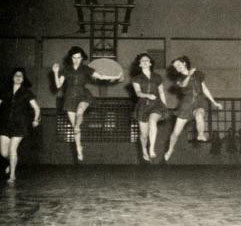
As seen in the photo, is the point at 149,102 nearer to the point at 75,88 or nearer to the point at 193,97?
the point at 193,97

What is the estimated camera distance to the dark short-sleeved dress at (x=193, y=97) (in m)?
6.65

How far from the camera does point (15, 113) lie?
5.89 meters

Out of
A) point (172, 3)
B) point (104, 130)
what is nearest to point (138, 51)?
point (172, 3)

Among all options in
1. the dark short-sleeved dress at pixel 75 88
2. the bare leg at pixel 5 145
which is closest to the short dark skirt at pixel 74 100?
the dark short-sleeved dress at pixel 75 88

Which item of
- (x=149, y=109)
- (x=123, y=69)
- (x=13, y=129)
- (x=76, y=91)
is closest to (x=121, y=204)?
(x=13, y=129)

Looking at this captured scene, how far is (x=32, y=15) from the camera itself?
10523mm

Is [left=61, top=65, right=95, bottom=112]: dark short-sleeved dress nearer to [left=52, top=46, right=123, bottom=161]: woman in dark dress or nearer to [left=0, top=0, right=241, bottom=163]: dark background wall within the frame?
[left=52, top=46, right=123, bottom=161]: woman in dark dress

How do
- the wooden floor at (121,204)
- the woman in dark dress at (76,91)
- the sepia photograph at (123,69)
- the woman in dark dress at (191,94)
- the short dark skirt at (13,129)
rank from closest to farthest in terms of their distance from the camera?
the wooden floor at (121,204)
the short dark skirt at (13,129)
the woman in dark dress at (191,94)
the woman in dark dress at (76,91)
the sepia photograph at (123,69)

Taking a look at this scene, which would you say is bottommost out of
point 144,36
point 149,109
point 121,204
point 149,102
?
point 121,204

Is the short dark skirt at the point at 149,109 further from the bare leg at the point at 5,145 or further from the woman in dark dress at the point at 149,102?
the bare leg at the point at 5,145

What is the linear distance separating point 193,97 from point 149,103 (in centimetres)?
71

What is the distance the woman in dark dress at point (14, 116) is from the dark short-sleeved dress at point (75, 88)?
35.7 inches

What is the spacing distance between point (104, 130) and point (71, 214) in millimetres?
7407

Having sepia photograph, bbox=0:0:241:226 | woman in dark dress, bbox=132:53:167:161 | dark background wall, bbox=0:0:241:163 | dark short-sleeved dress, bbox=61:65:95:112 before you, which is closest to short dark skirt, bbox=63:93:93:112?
dark short-sleeved dress, bbox=61:65:95:112
